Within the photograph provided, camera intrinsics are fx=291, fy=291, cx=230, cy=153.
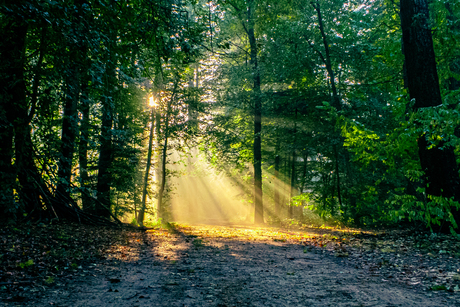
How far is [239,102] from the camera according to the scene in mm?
18297

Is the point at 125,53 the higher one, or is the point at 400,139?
the point at 125,53

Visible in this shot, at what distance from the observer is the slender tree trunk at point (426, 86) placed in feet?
23.6

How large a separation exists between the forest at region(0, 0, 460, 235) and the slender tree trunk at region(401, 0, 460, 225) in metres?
0.03

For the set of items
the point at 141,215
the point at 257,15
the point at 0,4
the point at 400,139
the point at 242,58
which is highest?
the point at 257,15

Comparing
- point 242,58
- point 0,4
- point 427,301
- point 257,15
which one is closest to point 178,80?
point 242,58

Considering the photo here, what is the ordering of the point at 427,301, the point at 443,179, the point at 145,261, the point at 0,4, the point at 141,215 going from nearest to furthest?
the point at 427,301
the point at 0,4
the point at 145,261
the point at 443,179
the point at 141,215

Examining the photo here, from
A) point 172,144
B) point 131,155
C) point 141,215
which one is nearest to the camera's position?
point 131,155

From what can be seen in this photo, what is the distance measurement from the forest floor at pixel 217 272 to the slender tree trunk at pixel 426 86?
52.5 inches

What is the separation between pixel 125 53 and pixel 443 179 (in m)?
7.82

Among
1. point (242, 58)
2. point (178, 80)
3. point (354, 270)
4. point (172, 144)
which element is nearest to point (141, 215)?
point (172, 144)

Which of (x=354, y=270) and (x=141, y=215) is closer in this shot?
(x=354, y=270)

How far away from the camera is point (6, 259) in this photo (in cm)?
461

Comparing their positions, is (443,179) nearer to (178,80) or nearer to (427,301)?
(427,301)

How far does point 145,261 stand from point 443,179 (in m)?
7.22
